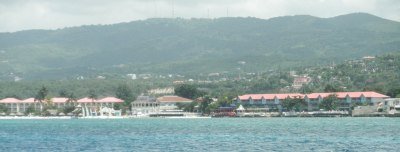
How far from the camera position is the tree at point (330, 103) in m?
163

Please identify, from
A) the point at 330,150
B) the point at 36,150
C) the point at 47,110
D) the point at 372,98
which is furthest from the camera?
the point at 47,110

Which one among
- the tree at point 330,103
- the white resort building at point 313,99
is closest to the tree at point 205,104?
the white resort building at point 313,99

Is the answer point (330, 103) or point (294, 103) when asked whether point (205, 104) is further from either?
point (330, 103)

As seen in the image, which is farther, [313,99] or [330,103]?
[313,99]

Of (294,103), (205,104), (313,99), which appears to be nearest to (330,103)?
(313,99)

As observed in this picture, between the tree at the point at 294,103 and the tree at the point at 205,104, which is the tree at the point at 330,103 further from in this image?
the tree at the point at 205,104

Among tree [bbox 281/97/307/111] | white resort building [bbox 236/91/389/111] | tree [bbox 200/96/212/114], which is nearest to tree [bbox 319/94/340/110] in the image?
white resort building [bbox 236/91/389/111]

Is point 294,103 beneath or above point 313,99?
beneath

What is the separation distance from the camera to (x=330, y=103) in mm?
163625

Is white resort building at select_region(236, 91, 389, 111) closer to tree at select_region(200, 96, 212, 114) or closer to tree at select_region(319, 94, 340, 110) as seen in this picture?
tree at select_region(319, 94, 340, 110)

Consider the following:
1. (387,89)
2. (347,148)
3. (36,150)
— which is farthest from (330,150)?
(387,89)

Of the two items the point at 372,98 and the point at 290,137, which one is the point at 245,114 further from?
the point at 290,137

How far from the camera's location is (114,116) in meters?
187

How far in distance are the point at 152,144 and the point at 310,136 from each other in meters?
16.6
